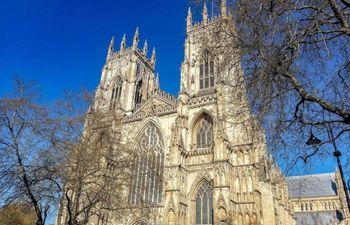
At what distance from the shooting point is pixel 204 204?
21688 mm

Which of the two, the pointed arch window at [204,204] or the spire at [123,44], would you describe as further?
the spire at [123,44]

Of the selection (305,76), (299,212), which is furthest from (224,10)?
(299,212)

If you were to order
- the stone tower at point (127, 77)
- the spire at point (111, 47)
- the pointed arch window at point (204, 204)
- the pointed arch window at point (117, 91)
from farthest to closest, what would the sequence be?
the spire at point (111, 47) < the pointed arch window at point (117, 91) < the stone tower at point (127, 77) < the pointed arch window at point (204, 204)

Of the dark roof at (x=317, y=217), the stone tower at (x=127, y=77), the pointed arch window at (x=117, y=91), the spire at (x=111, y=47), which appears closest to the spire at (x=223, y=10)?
the stone tower at (x=127, y=77)

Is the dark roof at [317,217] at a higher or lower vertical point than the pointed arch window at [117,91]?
lower

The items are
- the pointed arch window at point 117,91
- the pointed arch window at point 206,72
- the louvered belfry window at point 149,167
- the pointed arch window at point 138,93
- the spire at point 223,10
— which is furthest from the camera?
the pointed arch window at point 138,93

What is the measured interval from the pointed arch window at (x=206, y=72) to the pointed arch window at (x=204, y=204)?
37.0 feet

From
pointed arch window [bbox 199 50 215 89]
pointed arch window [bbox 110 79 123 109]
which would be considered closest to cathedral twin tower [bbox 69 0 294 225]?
pointed arch window [bbox 199 50 215 89]

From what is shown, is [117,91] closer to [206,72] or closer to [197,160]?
[206,72]

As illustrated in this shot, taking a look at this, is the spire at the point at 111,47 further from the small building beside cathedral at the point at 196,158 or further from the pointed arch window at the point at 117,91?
the small building beside cathedral at the point at 196,158

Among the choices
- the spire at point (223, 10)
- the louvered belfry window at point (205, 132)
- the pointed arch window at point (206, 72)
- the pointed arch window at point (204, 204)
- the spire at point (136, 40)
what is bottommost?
the pointed arch window at point (204, 204)

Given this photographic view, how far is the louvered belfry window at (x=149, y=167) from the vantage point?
77.5ft

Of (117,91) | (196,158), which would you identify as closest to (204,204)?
(196,158)

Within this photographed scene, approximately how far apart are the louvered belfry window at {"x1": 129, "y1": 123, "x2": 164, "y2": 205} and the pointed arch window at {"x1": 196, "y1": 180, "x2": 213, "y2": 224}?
341cm
